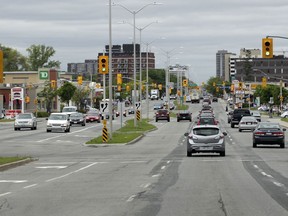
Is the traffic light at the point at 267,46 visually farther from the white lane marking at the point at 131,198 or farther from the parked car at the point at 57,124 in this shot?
the parked car at the point at 57,124

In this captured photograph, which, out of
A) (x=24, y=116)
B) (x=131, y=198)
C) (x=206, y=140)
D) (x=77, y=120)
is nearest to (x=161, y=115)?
(x=77, y=120)

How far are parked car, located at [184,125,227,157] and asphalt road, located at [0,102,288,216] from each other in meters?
0.52

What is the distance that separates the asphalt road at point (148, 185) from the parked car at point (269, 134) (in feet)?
15.3

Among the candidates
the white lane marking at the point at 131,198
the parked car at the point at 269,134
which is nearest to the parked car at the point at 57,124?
the parked car at the point at 269,134

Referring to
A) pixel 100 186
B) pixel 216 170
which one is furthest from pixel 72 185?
pixel 216 170

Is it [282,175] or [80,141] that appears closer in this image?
[282,175]

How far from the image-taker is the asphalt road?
51.1 ft

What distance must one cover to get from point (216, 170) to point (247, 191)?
8.14 meters

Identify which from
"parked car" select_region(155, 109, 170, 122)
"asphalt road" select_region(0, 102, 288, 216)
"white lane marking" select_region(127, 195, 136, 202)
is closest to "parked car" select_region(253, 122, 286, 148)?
"asphalt road" select_region(0, 102, 288, 216)

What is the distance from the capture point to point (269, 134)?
Answer: 4425cm

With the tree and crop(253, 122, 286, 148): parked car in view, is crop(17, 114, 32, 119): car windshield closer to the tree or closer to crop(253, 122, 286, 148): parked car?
crop(253, 122, 286, 148): parked car

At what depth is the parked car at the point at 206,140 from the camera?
118 ft

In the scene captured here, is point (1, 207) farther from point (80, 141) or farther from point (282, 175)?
point (80, 141)

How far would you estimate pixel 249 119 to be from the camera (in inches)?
2697
